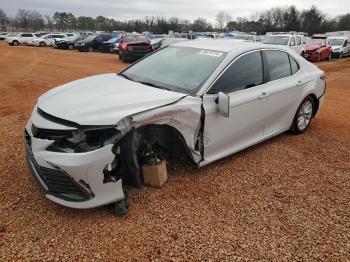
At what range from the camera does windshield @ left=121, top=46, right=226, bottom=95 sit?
4.13 m

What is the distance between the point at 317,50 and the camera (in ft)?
71.2

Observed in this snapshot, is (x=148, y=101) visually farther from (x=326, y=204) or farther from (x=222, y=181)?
(x=326, y=204)

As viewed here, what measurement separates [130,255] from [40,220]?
40.7 inches

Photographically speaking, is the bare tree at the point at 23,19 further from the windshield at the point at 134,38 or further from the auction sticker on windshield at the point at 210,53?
the auction sticker on windshield at the point at 210,53

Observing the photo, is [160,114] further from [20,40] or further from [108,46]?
[20,40]

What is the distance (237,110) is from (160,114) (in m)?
1.30

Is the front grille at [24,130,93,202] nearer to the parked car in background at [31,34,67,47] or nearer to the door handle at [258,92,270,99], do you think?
the door handle at [258,92,270,99]

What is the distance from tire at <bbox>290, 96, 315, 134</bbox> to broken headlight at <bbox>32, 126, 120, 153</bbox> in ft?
11.9

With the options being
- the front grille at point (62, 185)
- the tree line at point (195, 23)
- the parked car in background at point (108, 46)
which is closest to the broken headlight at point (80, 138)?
the front grille at point (62, 185)

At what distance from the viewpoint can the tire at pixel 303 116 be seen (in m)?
5.73

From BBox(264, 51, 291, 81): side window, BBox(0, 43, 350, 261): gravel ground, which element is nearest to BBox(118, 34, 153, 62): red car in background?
BBox(264, 51, 291, 81): side window

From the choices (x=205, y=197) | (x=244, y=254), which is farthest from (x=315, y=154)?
(x=244, y=254)

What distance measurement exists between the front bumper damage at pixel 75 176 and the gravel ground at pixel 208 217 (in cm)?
26

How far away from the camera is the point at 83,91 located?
385cm
